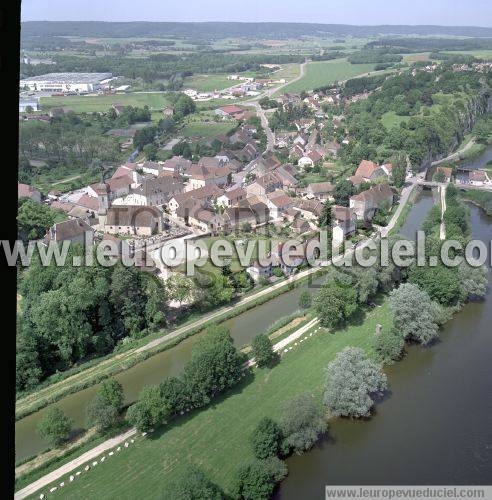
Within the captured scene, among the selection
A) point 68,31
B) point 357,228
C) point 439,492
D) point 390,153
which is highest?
point 68,31

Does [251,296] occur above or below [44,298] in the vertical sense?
below

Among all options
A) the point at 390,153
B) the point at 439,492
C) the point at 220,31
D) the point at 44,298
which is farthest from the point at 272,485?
the point at 220,31

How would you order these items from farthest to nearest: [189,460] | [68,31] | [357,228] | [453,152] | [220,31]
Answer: [220,31] → [68,31] → [453,152] → [357,228] → [189,460]

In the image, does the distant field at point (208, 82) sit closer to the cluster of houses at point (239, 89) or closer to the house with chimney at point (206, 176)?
the cluster of houses at point (239, 89)

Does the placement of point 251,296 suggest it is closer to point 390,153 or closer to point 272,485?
point 272,485

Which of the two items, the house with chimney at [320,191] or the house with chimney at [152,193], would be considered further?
the house with chimney at [320,191]

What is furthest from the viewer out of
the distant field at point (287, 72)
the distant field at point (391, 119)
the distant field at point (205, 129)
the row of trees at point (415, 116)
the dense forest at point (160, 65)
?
the distant field at point (287, 72)

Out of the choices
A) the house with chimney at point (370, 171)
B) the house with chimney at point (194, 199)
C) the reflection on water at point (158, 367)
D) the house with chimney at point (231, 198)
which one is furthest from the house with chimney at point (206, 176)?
the reflection on water at point (158, 367)
